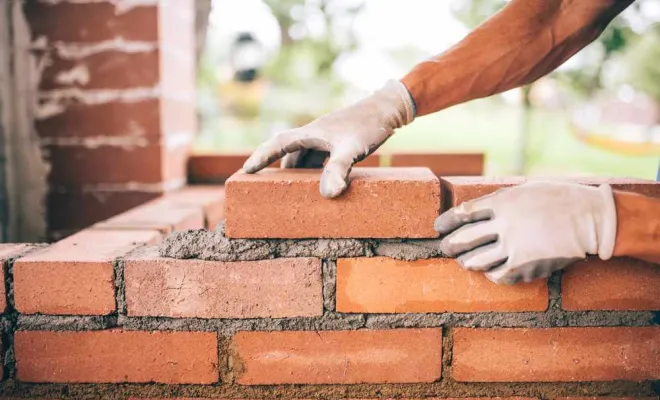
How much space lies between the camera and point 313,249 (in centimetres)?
108

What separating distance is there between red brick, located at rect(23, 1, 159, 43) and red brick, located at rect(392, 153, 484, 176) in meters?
1.12

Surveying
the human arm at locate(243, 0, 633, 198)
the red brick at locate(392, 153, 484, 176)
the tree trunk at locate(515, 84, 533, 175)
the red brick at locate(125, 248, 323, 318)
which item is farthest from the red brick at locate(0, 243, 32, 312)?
the tree trunk at locate(515, 84, 533, 175)

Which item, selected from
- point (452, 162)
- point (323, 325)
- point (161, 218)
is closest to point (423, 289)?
point (323, 325)

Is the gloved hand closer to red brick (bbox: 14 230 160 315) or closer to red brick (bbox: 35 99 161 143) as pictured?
red brick (bbox: 14 230 160 315)

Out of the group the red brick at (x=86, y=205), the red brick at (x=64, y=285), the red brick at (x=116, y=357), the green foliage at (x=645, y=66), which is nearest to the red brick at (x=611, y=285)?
the red brick at (x=116, y=357)

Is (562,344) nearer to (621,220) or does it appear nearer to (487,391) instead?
(487,391)

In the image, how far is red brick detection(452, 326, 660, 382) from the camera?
1.11 meters

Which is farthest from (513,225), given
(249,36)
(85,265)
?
(249,36)

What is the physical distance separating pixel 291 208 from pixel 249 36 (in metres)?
6.66

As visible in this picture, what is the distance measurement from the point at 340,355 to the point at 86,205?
1.31 meters

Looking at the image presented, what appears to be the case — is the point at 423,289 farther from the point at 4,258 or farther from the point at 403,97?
the point at 4,258

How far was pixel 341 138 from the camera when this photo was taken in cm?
113

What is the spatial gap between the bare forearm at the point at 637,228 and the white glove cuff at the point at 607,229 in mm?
12

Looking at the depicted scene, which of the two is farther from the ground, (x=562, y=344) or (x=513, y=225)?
(x=513, y=225)
